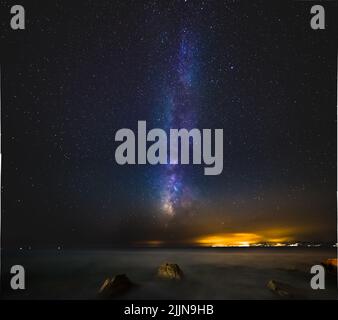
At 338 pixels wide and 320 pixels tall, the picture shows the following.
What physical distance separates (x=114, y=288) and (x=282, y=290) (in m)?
4.09

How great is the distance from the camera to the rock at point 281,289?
325 inches

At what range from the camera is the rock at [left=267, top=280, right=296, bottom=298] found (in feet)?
27.1

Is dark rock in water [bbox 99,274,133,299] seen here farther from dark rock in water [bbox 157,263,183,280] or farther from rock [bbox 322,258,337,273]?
rock [bbox 322,258,337,273]

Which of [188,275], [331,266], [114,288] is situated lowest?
[188,275]

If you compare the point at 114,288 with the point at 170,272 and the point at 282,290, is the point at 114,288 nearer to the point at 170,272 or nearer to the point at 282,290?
the point at 170,272

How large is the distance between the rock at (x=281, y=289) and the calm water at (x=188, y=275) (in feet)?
0.51

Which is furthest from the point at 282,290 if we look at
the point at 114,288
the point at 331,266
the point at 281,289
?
the point at 114,288

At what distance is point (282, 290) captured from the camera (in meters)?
8.50

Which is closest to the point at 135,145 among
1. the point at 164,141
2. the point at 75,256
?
the point at 164,141

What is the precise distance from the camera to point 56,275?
12.1 meters

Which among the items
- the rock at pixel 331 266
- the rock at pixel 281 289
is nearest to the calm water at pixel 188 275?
the rock at pixel 281 289

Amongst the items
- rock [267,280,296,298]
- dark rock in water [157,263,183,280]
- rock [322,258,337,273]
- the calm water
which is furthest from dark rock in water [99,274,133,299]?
rock [322,258,337,273]

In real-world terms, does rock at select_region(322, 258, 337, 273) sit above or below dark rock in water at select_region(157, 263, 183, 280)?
above
